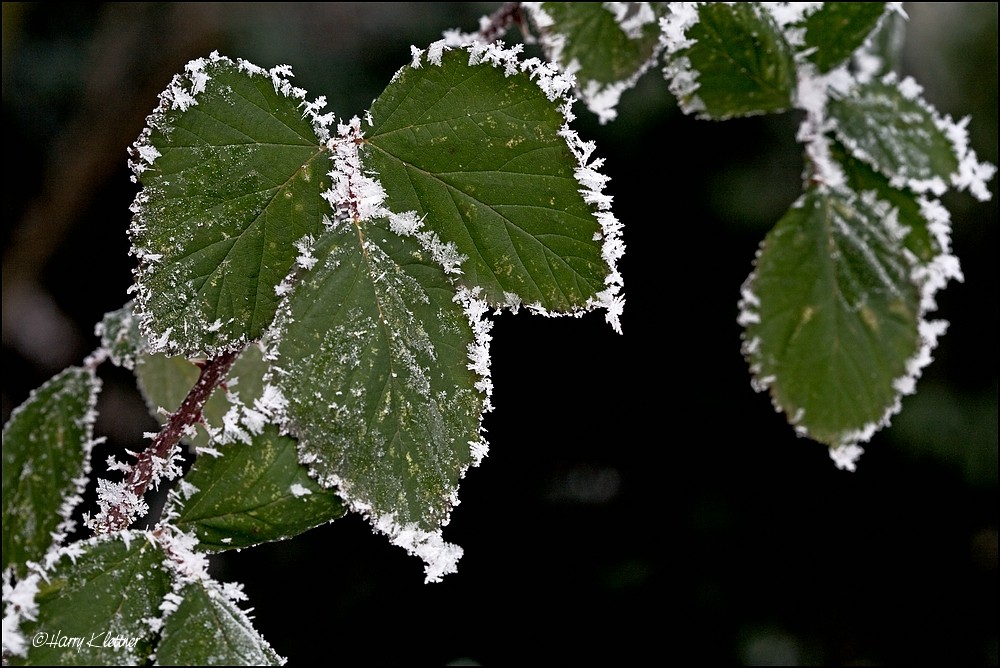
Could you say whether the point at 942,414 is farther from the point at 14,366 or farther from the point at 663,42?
the point at 14,366

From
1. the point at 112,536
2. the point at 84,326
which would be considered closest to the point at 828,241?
the point at 112,536

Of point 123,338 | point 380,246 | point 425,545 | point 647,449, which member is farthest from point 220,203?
point 647,449

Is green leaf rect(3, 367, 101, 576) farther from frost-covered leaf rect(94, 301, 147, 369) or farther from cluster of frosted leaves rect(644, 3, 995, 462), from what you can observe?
cluster of frosted leaves rect(644, 3, 995, 462)

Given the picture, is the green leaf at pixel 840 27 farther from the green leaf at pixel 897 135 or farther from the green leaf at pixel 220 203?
the green leaf at pixel 220 203

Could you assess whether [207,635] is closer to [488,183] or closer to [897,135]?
[488,183]

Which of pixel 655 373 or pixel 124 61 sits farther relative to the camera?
pixel 124 61

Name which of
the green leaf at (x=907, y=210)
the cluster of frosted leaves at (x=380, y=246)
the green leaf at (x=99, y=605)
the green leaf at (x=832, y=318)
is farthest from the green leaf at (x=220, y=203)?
the green leaf at (x=907, y=210)

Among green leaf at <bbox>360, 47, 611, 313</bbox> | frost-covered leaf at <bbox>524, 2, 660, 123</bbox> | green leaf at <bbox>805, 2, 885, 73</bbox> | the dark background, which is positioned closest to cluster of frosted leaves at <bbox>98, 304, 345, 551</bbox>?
green leaf at <bbox>360, 47, 611, 313</bbox>
